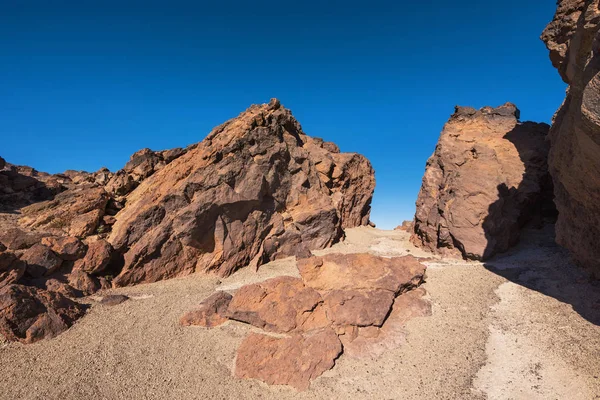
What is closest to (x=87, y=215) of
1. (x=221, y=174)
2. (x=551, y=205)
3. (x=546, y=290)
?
(x=221, y=174)

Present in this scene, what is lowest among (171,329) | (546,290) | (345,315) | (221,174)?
(171,329)

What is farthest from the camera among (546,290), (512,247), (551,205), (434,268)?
(551,205)

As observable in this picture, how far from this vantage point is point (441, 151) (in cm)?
2038

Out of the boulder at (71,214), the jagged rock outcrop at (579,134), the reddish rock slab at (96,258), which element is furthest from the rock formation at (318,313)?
the boulder at (71,214)

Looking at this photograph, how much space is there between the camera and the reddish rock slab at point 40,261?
39.8ft

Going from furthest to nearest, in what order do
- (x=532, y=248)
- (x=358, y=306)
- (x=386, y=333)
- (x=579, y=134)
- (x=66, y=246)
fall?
(x=532, y=248) < (x=66, y=246) < (x=358, y=306) < (x=386, y=333) < (x=579, y=134)

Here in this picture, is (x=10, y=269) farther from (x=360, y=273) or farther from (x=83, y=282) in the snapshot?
(x=360, y=273)

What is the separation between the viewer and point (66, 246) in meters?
13.1

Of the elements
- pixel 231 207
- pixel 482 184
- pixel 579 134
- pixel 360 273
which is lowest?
pixel 360 273

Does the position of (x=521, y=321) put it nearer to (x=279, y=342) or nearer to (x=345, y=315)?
(x=345, y=315)

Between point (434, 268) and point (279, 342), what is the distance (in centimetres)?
937

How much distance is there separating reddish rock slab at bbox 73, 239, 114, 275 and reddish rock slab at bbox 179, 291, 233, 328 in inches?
207

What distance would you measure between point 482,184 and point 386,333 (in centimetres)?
1176

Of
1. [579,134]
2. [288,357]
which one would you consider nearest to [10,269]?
[288,357]
